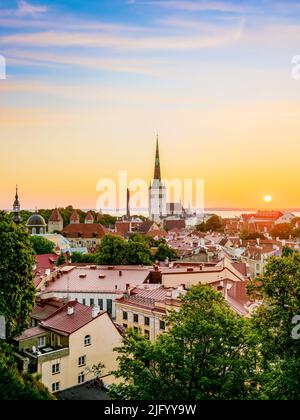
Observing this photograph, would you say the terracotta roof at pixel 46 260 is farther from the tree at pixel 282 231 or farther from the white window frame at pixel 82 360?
the tree at pixel 282 231

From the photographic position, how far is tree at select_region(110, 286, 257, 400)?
14.7 ft

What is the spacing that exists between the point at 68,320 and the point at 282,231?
29.3 m

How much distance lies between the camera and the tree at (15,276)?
762cm

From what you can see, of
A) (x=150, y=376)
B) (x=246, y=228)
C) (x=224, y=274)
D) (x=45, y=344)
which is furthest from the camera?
(x=246, y=228)

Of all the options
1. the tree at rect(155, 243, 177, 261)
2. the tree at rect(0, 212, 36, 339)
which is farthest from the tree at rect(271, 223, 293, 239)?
the tree at rect(0, 212, 36, 339)

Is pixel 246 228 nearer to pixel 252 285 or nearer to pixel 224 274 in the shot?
pixel 224 274

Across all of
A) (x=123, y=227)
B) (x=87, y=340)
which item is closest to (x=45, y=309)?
(x=87, y=340)

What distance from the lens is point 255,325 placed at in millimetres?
6258

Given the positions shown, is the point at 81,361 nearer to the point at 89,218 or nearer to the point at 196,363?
the point at 196,363

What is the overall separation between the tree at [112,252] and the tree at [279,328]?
1241 centimetres

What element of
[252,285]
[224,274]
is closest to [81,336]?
[252,285]
